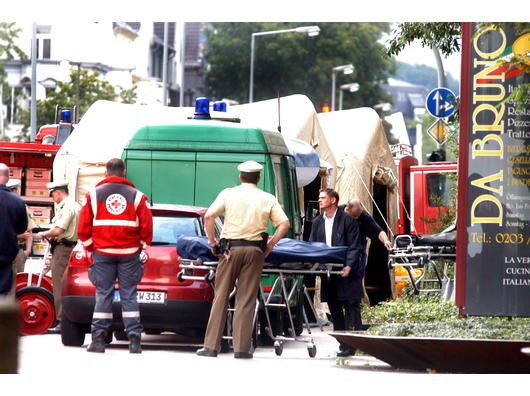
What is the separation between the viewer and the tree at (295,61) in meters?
87.6

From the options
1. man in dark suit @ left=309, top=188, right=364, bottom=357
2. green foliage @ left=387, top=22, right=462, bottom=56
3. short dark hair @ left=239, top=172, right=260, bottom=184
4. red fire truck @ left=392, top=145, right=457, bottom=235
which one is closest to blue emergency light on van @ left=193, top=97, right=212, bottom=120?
green foliage @ left=387, top=22, right=462, bottom=56

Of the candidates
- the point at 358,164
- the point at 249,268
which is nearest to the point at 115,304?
the point at 249,268

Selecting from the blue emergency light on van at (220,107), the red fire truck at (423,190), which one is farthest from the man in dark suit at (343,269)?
the red fire truck at (423,190)

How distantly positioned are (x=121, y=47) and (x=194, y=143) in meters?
87.8

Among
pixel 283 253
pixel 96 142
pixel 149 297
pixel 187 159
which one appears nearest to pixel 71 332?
pixel 149 297

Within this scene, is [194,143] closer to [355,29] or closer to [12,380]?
[12,380]

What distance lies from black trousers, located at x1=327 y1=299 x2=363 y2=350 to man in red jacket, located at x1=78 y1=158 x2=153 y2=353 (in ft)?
8.41

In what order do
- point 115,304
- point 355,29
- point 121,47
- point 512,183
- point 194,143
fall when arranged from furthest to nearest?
point 121,47, point 355,29, point 194,143, point 115,304, point 512,183

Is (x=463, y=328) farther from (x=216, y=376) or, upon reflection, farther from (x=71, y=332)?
(x=71, y=332)

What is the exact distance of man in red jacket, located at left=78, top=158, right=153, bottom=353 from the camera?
48.1 ft

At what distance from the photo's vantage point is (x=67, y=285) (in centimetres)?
1591

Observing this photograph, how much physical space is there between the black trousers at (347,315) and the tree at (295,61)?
69163 mm

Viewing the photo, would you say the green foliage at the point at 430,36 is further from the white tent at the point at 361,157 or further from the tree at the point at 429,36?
the white tent at the point at 361,157

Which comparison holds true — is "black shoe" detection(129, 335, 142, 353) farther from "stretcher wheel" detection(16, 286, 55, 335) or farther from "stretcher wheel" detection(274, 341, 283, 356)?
"stretcher wheel" detection(16, 286, 55, 335)
